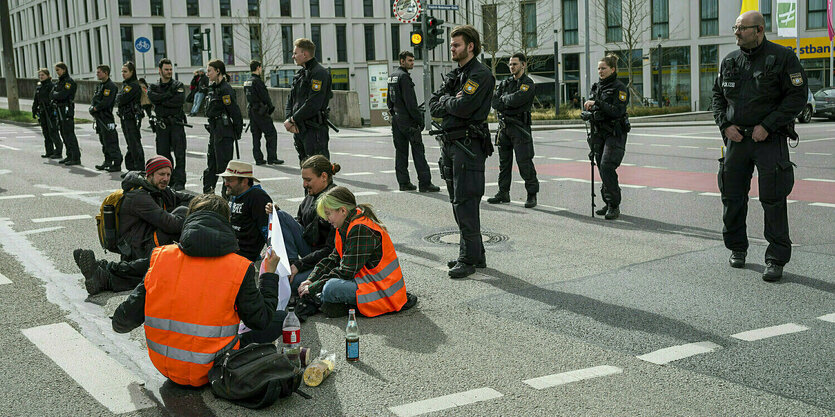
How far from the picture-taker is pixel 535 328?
19.7 feet

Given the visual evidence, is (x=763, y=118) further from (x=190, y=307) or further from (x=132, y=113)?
(x=132, y=113)

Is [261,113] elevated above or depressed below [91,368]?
above

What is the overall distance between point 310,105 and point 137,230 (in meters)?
4.64

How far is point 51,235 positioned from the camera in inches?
395

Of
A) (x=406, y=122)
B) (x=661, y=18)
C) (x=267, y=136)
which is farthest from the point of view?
(x=661, y=18)

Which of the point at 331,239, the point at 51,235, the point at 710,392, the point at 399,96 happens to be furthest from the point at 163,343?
the point at 399,96

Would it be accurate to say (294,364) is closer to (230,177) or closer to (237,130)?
(230,177)

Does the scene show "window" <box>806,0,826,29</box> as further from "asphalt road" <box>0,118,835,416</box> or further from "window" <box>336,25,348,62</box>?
"window" <box>336,25,348,62</box>

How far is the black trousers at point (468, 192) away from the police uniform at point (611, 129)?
3.35 meters

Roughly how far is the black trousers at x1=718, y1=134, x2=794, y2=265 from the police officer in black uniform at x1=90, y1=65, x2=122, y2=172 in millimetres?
11669

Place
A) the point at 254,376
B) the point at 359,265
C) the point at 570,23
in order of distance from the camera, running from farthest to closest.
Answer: the point at 570,23 → the point at 359,265 → the point at 254,376

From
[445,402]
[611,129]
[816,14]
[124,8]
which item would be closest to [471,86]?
[445,402]

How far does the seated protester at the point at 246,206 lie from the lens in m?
7.58

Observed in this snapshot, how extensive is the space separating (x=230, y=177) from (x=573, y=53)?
46.9m
